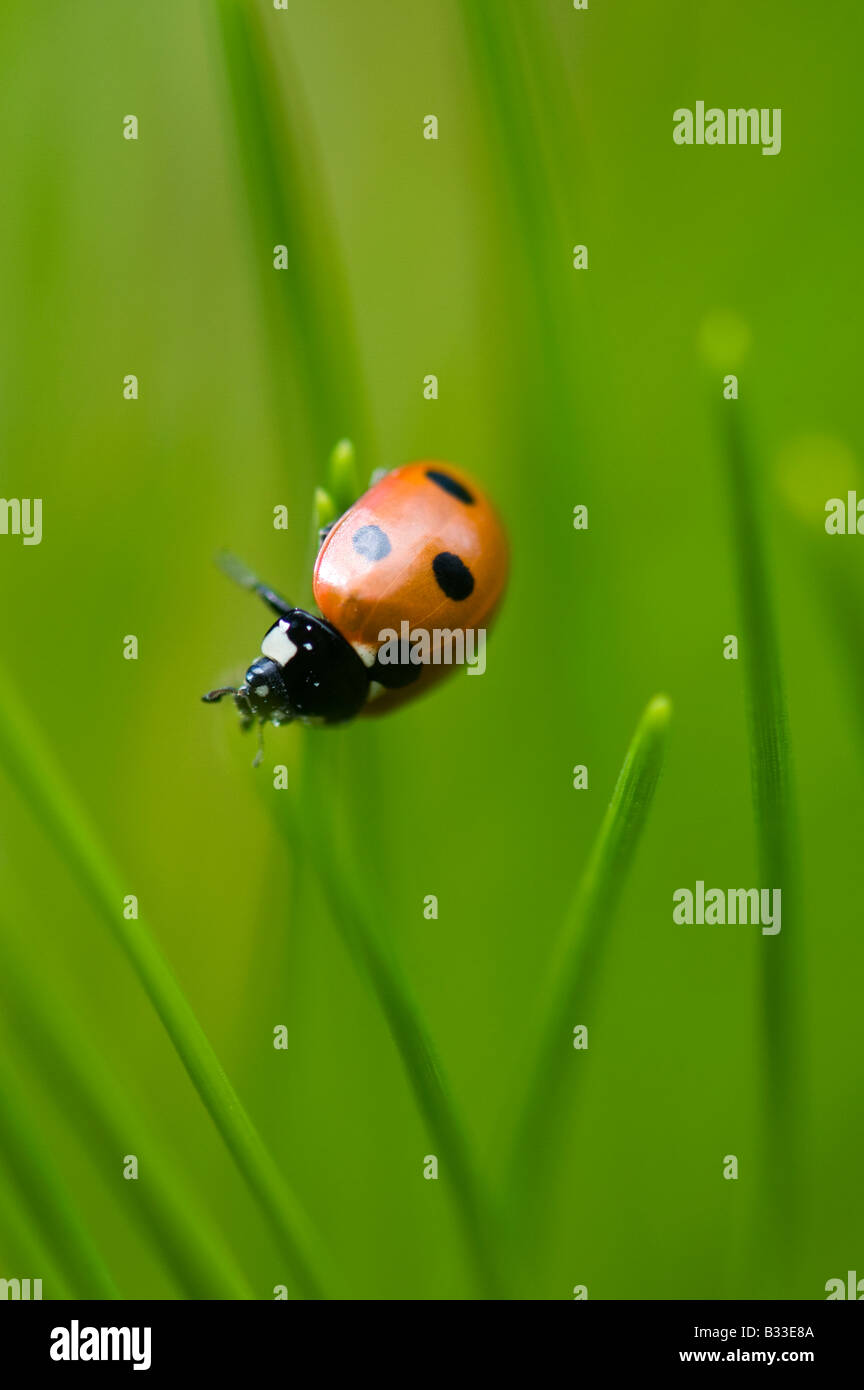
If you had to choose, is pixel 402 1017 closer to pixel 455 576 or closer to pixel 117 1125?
pixel 117 1125

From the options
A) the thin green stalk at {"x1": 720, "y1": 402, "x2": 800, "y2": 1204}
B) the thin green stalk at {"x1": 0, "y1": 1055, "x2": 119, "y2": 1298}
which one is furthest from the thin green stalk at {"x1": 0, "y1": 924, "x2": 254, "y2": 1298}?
the thin green stalk at {"x1": 720, "y1": 402, "x2": 800, "y2": 1204}

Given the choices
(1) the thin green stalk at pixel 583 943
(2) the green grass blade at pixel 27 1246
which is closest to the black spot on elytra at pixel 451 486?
(1) the thin green stalk at pixel 583 943

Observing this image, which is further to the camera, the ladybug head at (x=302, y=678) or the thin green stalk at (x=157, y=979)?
the ladybug head at (x=302, y=678)

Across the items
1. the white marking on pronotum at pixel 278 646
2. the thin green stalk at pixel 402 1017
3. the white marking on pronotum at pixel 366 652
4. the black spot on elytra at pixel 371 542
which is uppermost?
the black spot on elytra at pixel 371 542

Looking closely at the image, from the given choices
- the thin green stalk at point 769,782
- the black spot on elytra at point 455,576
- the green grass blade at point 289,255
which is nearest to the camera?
the thin green stalk at point 769,782

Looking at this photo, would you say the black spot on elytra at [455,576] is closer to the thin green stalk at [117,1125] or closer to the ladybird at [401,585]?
the ladybird at [401,585]
